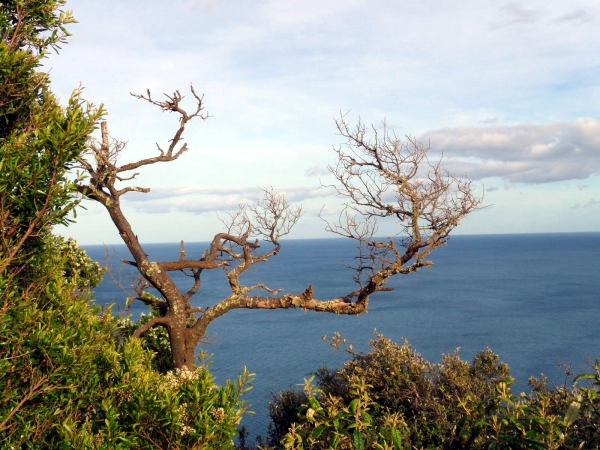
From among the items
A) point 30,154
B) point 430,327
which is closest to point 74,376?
point 30,154

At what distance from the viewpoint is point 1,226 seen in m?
5.74

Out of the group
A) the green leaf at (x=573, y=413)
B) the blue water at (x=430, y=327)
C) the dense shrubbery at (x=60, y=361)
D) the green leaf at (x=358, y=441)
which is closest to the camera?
the green leaf at (x=358, y=441)

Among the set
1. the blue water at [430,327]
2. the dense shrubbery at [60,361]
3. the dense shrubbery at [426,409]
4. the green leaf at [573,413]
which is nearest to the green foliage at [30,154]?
the dense shrubbery at [60,361]

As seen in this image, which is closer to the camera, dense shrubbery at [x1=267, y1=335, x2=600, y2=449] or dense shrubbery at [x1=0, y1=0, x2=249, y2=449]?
dense shrubbery at [x1=267, y1=335, x2=600, y2=449]

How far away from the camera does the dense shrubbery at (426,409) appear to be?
518cm

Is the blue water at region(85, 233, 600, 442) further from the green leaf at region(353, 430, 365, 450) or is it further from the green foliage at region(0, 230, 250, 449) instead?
the green leaf at region(353, 430, 365, 450)

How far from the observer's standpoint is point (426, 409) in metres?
11.1

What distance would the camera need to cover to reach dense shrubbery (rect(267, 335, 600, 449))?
5.18 metres

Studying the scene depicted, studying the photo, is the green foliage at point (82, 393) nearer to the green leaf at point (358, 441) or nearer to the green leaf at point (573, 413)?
the green leaf at point (358, 441)

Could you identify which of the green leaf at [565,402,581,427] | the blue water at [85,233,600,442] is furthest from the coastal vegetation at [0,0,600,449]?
the blue water at [85,233,600,442]

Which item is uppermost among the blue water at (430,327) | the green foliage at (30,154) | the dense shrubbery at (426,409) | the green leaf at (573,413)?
the green foliage at (30,154)

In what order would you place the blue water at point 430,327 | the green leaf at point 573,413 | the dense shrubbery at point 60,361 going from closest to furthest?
the green leaf at point 573,413 → the dense shrubbery at point 60,361 → the blue water at point 430,327

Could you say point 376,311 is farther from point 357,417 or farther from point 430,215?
point 357,417

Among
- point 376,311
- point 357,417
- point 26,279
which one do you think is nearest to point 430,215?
point 357,417
